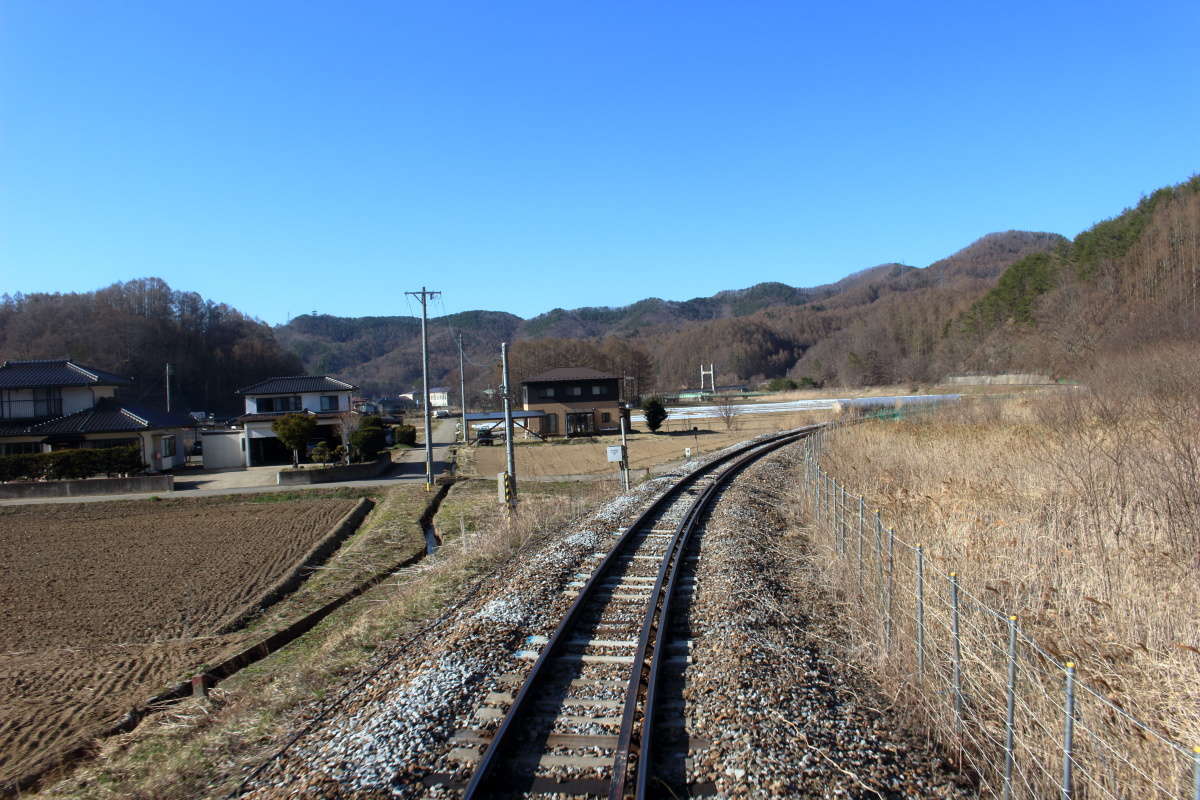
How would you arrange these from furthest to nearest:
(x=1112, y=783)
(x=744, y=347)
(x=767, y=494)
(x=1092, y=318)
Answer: (x=744, y=347)
(x=1092, y=318)
(x=767, y=494)
(x=1112, y=783)

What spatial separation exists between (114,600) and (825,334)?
6224 inches

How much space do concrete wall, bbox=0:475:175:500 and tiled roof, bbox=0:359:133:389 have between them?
8041 mm

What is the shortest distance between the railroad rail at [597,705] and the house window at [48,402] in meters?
34.5

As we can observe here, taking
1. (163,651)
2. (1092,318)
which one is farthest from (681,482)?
(1092,318)

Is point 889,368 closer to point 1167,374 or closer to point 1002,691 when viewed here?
point 1167,374

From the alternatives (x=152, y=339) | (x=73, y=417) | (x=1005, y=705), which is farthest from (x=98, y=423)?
(x=152, y=339)

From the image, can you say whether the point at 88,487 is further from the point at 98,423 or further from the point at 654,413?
the point at 654,413

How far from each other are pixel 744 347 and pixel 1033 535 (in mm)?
147933

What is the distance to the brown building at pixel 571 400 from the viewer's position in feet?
165

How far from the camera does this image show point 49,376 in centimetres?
3403

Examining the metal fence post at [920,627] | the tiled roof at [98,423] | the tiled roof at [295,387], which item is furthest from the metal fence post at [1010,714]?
the tiled roof at [295,387]

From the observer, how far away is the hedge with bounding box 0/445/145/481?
28156mm

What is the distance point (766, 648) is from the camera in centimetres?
627

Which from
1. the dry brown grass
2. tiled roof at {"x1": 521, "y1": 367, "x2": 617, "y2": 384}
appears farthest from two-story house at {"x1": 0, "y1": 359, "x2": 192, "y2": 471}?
the dry brown grass
